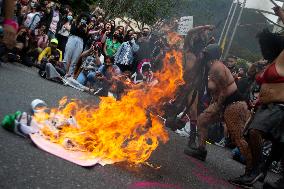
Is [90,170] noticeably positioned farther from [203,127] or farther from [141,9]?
[141,9]

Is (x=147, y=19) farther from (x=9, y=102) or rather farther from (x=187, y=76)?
(x=9, y=102)

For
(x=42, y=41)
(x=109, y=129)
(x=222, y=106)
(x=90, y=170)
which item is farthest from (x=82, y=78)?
(x=90, y=170)

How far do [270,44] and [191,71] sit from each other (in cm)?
236

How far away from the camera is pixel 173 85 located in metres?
7.22

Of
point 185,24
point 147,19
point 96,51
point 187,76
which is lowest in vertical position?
point 147,19

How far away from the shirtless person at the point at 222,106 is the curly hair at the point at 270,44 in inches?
32.2

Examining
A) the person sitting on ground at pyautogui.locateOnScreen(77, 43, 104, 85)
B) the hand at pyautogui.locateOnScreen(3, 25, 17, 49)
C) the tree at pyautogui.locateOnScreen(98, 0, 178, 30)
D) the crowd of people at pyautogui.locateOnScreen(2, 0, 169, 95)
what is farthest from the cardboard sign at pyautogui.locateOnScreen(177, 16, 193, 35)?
the tree at pyautogui.locateOnScreen(98, 0, 178, 30)

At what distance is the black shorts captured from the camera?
519cm

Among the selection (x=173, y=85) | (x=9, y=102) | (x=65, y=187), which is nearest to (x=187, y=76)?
(x=173, y=85)

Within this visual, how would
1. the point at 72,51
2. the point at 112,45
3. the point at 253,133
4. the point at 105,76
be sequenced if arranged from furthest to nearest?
the point at 112,45, the point at 72,51, the point at 105,76, the point at 253,133

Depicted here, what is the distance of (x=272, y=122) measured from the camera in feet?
17.1

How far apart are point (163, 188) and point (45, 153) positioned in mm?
1238

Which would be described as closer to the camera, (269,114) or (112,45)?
(269,114)

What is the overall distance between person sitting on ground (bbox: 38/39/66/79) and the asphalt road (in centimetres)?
330
